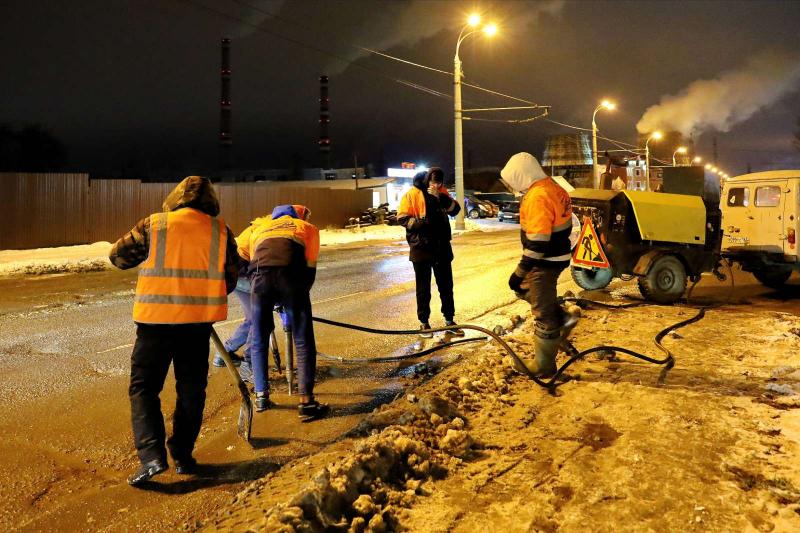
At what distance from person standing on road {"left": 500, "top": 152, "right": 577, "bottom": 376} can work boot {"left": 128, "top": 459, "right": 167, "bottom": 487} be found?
3110 mm

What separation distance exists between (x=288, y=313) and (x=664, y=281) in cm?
699

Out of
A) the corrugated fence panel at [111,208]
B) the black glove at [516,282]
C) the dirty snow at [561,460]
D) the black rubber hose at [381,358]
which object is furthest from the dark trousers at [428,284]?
the corrugated fence panel at [111,208]

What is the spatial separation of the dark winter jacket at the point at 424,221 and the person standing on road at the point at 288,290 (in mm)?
2295

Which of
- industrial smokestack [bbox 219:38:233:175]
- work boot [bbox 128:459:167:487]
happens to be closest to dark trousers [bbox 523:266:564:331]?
work boot [bbox 128:459:167:487]

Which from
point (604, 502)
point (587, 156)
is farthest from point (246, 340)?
point (587, 156)

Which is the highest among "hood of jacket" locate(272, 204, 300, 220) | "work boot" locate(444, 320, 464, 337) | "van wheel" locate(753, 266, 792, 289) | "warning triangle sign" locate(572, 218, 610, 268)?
"hood of jacket" locate(272, 204, 300, 220)

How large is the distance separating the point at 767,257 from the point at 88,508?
1229 centimetres

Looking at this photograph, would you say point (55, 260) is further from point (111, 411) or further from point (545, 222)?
point (545, 222)

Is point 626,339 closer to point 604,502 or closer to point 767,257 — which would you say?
point 604,502

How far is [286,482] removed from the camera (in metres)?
3.16

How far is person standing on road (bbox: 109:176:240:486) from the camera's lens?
332 centimetres

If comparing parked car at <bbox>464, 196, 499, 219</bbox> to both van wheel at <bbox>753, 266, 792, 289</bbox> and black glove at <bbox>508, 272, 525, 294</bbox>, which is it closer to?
van wheel at <bbox>753, 266, 792, 289</bbox>

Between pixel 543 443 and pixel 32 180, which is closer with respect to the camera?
pixel 543 443

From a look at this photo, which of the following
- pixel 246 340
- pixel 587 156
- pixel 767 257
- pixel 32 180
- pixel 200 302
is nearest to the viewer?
pixel 200 302
